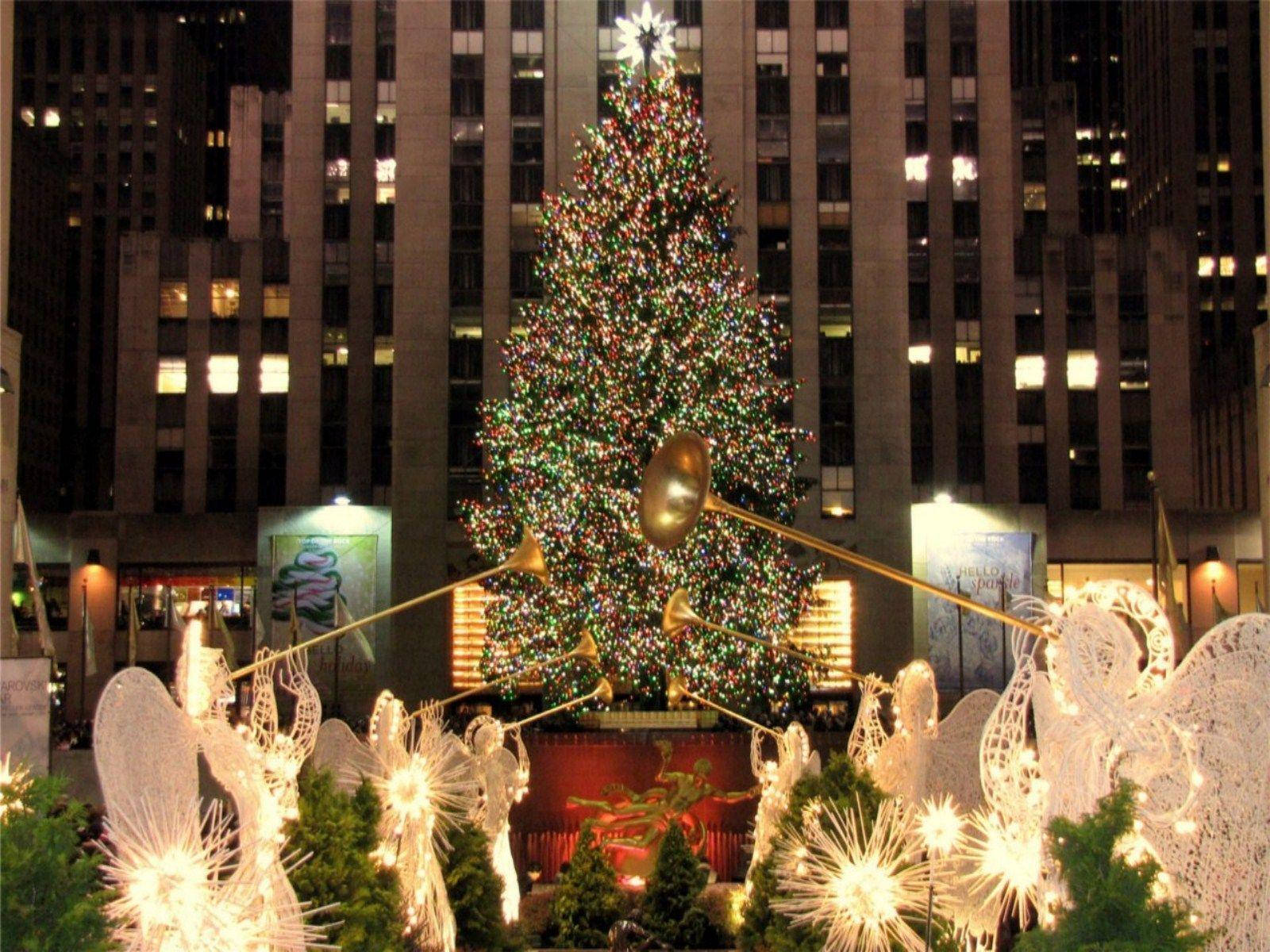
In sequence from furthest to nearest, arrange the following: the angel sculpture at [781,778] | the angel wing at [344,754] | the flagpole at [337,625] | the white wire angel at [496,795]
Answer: the flagpole at [337,625] → the white wire angel at [496,795] → the angel sculpture at [781,778] → the angel wing at [344,754]

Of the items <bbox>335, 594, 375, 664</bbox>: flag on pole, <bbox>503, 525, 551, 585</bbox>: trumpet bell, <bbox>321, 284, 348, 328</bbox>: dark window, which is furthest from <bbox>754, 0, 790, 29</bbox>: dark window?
<bbox>503, 525, 551, 585</bbox>: trumpet bell

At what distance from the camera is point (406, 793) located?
1961cm

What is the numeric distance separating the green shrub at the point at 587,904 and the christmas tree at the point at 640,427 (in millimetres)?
9262

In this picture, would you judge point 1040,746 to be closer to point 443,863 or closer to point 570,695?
point 443,863

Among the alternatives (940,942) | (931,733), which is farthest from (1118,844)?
(931,733)

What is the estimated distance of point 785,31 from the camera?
56125 mm

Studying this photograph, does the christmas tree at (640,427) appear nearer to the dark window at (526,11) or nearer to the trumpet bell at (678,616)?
the trumpet bell at (678,616)

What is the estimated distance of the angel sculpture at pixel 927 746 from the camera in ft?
60.0

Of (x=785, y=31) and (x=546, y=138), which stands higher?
(x=785, y=31)

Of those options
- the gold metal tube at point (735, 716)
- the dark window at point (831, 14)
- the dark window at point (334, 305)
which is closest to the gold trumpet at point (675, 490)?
the gold metal tube at point (735, 716)

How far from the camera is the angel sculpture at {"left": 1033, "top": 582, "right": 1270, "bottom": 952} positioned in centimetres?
1052

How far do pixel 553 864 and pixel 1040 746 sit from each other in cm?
2468

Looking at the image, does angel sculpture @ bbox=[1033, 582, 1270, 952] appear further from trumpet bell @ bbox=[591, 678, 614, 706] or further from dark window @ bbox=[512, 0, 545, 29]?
dark window @ bbox=[512, 0, 545, 29]

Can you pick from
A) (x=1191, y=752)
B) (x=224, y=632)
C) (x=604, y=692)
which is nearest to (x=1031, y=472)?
(x=224, y=632)
